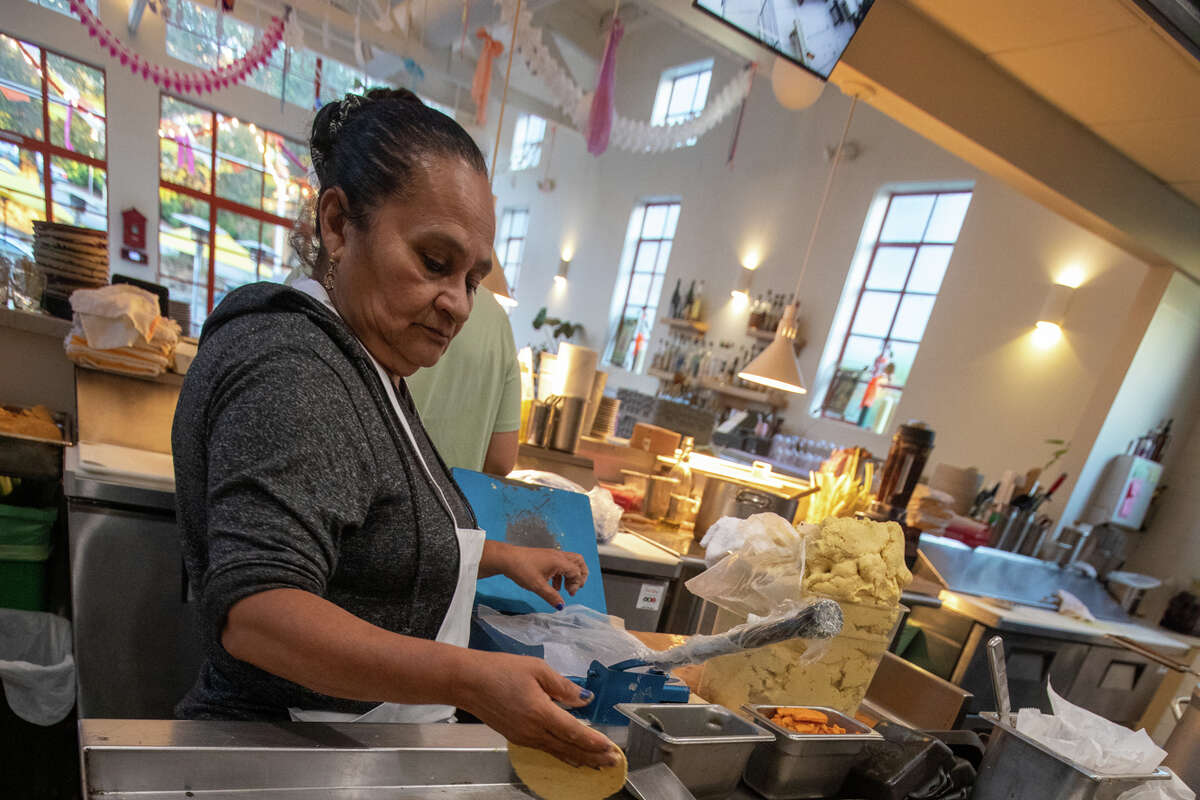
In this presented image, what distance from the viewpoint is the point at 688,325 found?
28.4 feet

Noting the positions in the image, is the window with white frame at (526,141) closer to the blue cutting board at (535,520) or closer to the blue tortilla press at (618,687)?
the blue cutting board at (535,520)

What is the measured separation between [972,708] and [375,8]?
16.7 ft

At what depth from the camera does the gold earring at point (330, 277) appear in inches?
32.8

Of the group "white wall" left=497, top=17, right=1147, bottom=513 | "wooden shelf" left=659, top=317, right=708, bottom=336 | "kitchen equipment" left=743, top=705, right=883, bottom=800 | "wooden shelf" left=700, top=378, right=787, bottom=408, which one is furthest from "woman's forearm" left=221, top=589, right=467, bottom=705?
"wooden shelf" left=659, top=317, right=708, bottom=336

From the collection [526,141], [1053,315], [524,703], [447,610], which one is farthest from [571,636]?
[526,141]

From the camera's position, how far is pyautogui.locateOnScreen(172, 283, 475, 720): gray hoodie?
2.02 feet

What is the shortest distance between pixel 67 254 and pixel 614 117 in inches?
157

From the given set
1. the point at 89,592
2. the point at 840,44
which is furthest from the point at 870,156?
the point at 89,592

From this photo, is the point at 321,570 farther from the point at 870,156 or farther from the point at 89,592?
the point at 870,156

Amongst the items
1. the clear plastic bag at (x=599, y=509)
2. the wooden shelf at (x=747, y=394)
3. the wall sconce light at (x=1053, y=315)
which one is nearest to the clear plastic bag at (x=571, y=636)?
the clear plastic bag at (x=599, y=509)

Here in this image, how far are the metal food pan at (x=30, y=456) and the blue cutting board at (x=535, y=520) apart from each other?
137 centimetres

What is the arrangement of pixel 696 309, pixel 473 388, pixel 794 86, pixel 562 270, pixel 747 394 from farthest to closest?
pixel 562 270, pixel 696 309, pixel 747 394, pixel 794 86, pixel 473 388

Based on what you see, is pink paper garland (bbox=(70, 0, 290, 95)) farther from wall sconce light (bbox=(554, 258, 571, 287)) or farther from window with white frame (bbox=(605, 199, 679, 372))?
wall sconce light (bbox=(554, 258, 571, 287))

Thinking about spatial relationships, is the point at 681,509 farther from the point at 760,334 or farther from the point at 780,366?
the point at 760,334
